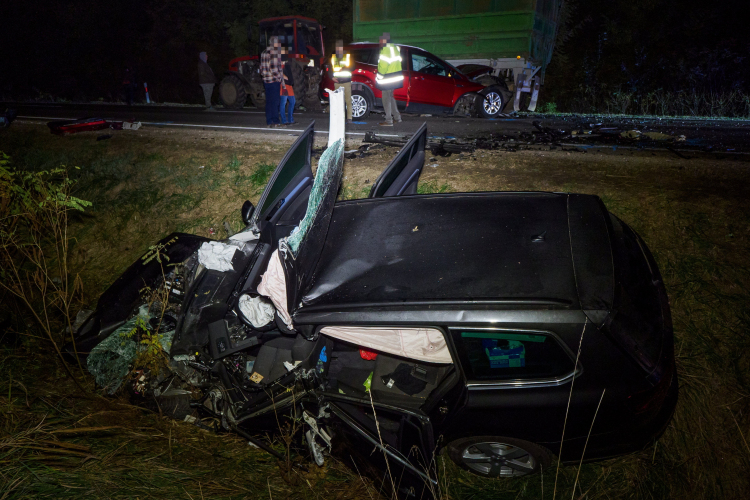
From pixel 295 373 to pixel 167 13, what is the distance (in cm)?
2794

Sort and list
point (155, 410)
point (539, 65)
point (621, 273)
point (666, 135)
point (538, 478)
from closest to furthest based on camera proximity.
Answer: point (621, 273), point (538, 478), point (155, 410), point (666, 135), point (539, 65)

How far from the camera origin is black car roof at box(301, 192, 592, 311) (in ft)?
6.40

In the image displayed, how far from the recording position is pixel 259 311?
234cm

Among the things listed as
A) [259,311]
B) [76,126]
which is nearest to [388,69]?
[259,311]

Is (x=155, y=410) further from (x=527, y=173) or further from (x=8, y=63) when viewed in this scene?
(x=8, y=63)

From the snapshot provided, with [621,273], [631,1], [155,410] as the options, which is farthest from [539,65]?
[155,410]

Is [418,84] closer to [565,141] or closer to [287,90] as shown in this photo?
[287,90]

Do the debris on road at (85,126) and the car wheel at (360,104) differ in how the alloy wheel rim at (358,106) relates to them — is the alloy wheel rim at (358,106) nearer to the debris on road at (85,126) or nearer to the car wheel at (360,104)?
the car wheel at (360,104)

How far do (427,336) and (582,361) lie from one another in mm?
722

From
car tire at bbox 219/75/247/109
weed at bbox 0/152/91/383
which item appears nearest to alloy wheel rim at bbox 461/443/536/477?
weed at bbox 0/152/91/383

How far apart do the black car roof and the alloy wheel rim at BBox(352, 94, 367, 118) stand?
743 centimetres

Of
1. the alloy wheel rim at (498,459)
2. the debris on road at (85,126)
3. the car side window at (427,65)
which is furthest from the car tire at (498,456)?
the debris on road at (85,126)

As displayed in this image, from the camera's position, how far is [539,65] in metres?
12.5

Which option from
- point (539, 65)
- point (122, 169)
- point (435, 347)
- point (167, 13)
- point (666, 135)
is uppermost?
point (167, 13)
